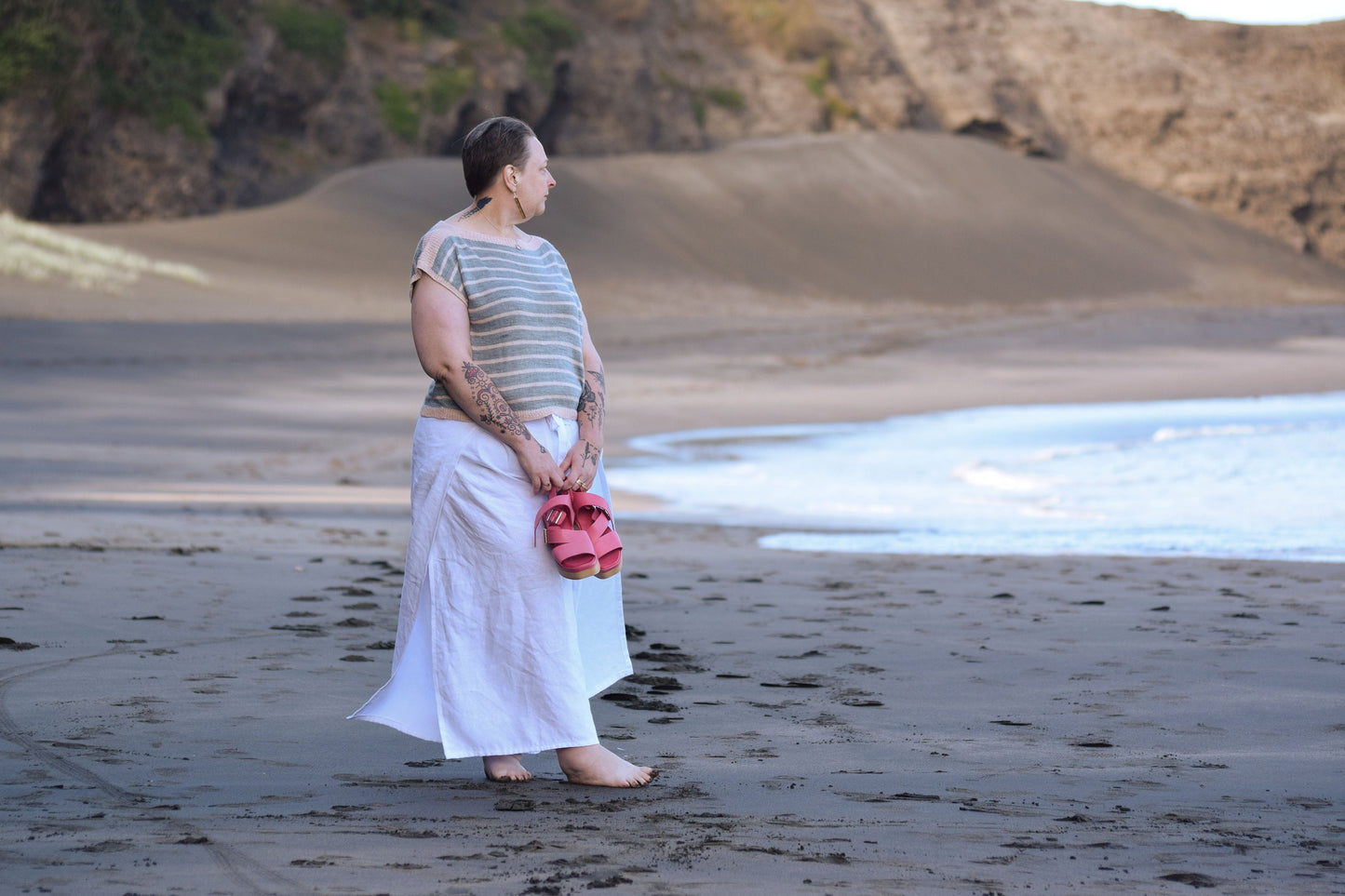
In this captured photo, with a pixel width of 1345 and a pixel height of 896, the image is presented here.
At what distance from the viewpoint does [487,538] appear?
2.97 metres

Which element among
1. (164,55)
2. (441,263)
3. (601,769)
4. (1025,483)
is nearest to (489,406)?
(441,263)

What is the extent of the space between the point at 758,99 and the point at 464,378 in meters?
41.1

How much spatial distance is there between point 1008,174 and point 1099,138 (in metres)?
7.56

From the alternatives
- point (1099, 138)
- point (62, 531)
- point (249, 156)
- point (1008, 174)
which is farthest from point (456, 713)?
point (1099, 138)

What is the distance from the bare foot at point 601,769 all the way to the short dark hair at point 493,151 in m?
1.18

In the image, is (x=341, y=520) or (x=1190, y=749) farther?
(x=341, y=520)

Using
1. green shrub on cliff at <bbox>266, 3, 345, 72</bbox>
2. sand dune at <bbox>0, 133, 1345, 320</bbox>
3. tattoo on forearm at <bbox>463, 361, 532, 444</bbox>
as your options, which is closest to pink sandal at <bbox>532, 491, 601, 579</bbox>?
tattoo on forearm at <bbox>463, 361, 532, 444</bbox>

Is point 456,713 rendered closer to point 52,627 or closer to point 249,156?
point 52,627

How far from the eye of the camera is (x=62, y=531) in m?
6.51

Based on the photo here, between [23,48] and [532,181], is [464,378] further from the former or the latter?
[23,48]

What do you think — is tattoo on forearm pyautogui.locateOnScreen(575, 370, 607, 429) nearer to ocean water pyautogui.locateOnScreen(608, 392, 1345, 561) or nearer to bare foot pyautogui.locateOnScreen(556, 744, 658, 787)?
bare foot pyautogui.locateOnScreen(556, 744, 658, 787)

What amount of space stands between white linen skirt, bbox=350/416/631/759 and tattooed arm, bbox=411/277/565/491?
5 centimetres

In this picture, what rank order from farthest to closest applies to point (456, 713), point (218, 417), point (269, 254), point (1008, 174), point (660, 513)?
point (1008, 174), point (269, 254), point (218, 417), point (660, 513), point (456, 713)

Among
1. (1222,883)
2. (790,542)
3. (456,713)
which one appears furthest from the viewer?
(790,542)
